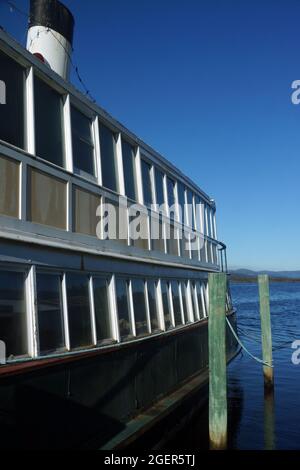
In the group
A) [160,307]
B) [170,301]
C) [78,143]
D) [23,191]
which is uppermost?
[78,143]

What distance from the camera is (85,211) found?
788cm

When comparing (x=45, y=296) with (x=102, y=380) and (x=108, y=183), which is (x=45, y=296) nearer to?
(x=102, y=380)

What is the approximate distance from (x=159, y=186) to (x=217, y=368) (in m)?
4.45

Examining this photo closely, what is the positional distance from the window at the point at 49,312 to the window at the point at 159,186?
16.9 feet

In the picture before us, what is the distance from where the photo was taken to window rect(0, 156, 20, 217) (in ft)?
19.5

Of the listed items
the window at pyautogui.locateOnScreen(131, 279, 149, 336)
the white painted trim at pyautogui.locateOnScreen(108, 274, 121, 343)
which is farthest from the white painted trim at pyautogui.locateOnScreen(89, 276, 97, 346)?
the window at pyautogui.locateOnScreen(131, 279, 149, 336)

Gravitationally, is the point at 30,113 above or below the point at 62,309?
above

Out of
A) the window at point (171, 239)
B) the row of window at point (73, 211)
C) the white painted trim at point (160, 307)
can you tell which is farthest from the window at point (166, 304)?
the window at point (171, 239)

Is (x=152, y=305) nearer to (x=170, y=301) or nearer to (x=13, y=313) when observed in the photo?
(x=170, y=301)

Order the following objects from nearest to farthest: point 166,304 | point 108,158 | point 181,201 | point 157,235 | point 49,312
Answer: point 49,312 < point 108,158 < point 157,235 < point 166,304 < point 181,201

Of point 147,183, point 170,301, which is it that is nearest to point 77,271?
point 147,183

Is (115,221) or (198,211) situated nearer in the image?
(115,221)

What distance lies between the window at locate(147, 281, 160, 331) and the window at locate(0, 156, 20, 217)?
15.3ft

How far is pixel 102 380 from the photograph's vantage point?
24.7ft
